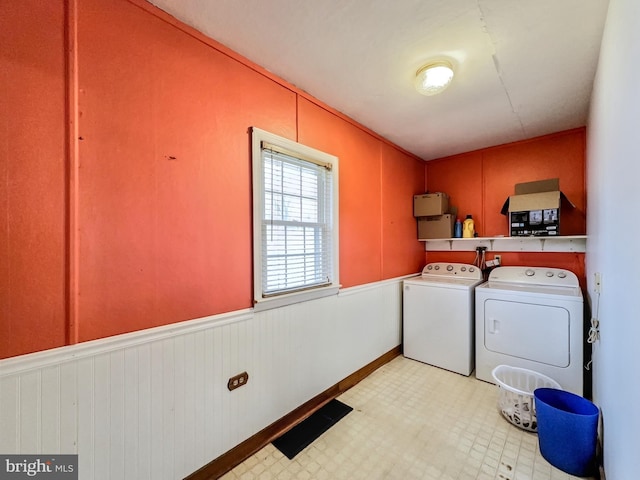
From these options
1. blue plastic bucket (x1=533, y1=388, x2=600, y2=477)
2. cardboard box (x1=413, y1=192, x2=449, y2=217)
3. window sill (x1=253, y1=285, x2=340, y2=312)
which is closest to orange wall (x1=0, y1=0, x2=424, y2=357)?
window sill (x1=253, y1=285, x2=340, y2=312)

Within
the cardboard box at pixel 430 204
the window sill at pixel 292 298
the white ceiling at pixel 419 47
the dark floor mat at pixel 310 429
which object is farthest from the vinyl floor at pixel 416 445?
the white ceiling at pixel 419 47

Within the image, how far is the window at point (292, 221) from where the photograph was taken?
70.0 inches

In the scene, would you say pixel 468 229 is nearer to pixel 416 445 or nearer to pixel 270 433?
pixel 416 445

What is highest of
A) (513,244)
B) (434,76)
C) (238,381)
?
(434,76)

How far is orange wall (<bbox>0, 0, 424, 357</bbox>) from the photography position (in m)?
1.02

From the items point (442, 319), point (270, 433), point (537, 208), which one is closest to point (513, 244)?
point (537, 208)

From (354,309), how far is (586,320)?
1.97 meters

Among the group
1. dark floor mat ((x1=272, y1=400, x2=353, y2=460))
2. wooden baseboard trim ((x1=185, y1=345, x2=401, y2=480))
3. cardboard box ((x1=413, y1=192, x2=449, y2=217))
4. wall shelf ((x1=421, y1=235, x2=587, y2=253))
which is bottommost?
dark floor mat ((x1=272, y1=400, x2=353, y2=460))

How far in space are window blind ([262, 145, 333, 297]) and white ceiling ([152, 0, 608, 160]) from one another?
616 millimetres

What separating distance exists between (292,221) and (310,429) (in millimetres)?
1527

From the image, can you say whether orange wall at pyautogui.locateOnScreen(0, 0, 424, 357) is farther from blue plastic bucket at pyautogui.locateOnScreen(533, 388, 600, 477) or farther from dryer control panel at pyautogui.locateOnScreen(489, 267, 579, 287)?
dryer control panel at pyautogui.locateOnScreen(489, 267, 579, 287)

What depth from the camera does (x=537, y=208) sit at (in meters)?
2.63

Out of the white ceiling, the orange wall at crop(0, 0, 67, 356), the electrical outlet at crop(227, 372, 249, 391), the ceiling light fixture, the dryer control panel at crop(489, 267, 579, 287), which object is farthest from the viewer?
the dryer control panel at crop(489, 267, 579, 287)

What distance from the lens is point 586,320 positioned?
7.45 ft
